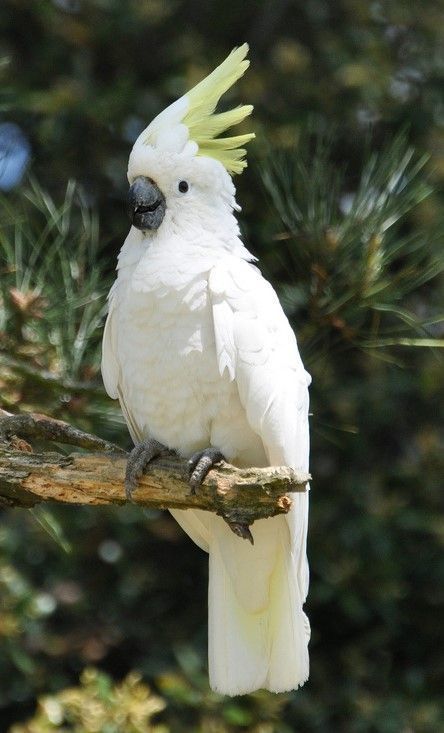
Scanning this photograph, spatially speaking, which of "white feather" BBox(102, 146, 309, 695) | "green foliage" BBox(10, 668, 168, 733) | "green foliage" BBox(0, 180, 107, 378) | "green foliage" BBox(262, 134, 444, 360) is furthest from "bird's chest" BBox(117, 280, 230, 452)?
"green foliage" BBox(10, 668, 168, 733)

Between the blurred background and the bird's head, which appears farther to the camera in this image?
the blurred background

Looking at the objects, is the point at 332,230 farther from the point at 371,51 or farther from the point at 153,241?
the point at 371,51

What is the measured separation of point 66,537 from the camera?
12.2 feet

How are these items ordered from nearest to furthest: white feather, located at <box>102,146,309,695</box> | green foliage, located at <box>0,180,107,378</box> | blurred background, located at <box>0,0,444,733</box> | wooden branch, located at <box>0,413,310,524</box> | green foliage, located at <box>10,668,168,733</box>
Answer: wooden branch, located at <box>0,413,310,524</box> → white feather, located at <box>102,146,309,695</box> → green foliage, located at <box>0,180,107,378</box> → green foliage, located at <box>10,668,168,733</box> → blurred background, located at <box>0,0,444,733</box>

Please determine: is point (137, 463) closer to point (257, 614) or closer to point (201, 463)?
point (201, 463)

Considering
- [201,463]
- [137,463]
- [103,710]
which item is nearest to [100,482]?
[137,463]

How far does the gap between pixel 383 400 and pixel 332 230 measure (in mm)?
1255

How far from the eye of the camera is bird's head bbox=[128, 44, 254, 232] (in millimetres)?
2365

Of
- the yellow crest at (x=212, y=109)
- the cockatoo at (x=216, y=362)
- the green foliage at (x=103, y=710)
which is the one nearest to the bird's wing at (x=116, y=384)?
the cockatoo at (x=216, y=362)

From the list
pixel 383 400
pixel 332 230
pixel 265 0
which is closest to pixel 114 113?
pixel 265 0

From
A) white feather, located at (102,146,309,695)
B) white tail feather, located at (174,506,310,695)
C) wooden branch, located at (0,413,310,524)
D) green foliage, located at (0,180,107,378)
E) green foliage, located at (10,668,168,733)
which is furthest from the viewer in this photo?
green foliage, located at (10,668,168,733)

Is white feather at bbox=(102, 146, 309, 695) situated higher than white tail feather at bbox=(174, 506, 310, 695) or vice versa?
white feather at bbox=(102, 146, 309, 695)

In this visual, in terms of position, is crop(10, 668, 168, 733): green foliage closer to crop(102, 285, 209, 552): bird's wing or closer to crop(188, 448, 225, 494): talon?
crop(102, 285, 209, 552): bird's wing

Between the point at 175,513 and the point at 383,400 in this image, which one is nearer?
the point at 175,513
